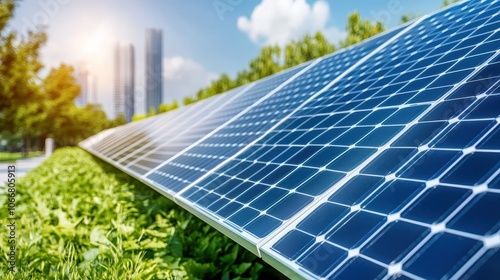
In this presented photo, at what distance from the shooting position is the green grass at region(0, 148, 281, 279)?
462 centimetres

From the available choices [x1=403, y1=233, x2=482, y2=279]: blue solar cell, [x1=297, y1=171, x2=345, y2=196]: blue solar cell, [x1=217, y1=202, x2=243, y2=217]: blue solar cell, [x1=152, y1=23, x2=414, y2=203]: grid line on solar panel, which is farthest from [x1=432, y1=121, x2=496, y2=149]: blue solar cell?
[x1=152, y1=23, x2=414, y2=203]: grid line on solar panel

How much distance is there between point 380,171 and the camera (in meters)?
3.26

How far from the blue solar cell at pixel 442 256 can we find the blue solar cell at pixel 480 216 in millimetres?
73

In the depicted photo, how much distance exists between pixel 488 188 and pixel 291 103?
199 inches

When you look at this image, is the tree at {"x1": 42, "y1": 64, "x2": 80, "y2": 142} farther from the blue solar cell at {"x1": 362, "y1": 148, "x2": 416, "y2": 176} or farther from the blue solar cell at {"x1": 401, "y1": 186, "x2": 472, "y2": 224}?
the blue solar cell at {"x1": 401, "y1": 186, "x2": 472, "y2": 224}

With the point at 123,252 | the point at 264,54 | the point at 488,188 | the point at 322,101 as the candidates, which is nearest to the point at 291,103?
the point at 322,101

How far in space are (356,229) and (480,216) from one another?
0.75 m

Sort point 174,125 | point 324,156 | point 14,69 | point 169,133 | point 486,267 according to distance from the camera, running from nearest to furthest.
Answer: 1. point 486,267
2. point 324,156
3. point 169,133
4. point 174,125
5. point 14,69

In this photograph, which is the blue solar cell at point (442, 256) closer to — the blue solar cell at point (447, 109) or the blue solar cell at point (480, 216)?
the blue solar cell at point (480, 216)

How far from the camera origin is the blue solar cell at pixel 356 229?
8.65 feet

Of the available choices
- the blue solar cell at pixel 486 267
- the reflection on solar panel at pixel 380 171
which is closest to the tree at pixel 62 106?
the reflection on solar panel at pixel 380 171

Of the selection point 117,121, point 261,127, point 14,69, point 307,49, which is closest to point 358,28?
point 307,49

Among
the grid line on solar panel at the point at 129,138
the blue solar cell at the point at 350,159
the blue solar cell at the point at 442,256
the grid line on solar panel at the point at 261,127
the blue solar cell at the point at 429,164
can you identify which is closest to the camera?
the blue solar cell at the point at 442,256

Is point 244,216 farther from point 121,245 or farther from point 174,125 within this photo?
point 174,125
